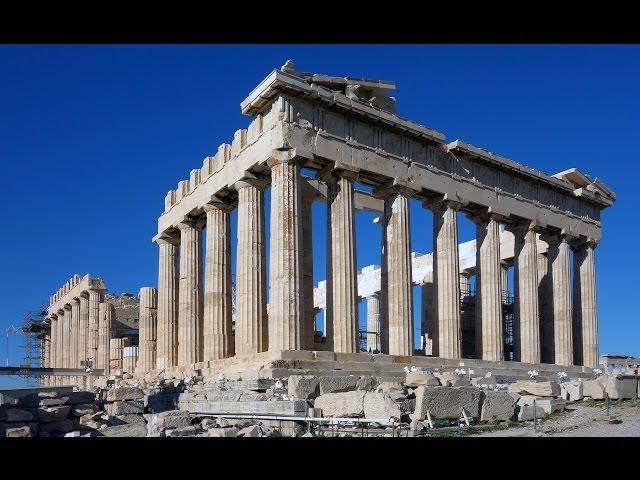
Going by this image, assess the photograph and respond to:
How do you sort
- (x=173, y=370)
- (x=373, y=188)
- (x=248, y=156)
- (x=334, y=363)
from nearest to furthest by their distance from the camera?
(x=334, y=363), (x=248, y=156), (x=373, y=188), (x=173, y=370)

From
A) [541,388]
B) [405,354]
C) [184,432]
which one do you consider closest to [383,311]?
[405,354]

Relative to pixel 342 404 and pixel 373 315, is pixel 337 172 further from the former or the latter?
pixel 373 315

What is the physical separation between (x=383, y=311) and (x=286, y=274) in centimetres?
578

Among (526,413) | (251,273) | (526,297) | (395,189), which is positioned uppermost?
(395,189)

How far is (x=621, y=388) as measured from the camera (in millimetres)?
22062

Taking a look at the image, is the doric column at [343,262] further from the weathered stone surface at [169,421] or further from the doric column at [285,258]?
the weathered stone surface at [169,421]

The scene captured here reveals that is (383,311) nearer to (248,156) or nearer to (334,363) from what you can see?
(334,363)

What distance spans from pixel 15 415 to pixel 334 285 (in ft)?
42.0

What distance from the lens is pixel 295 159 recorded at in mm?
28375

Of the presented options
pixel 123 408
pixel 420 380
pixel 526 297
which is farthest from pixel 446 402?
pixel 526 297

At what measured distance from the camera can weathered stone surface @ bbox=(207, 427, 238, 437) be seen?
55.5ft

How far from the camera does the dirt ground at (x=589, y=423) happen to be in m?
16.9

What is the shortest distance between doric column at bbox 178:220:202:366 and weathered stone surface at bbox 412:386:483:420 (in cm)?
1775

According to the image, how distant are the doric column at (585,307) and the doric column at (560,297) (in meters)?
1.70
